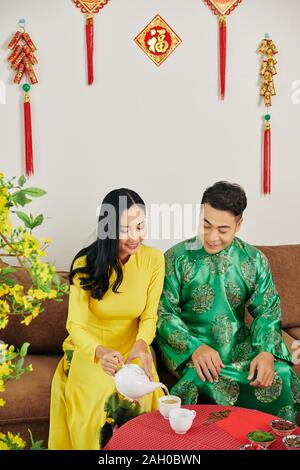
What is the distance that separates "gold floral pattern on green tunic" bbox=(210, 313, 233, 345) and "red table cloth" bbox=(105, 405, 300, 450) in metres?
0.53

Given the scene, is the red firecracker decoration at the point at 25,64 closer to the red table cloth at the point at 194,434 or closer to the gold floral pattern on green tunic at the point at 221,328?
the gold floral pattern on green tunic at the point at 221,328

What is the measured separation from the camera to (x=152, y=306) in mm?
2285

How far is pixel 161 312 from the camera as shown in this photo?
91.8 inches

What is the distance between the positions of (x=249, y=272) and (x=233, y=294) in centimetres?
11

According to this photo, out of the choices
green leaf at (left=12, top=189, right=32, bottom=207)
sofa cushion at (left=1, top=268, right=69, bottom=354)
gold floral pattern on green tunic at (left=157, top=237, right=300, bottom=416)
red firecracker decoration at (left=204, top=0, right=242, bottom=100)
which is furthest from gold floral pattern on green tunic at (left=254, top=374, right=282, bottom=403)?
red firecracker decoration at (left=204, top=0, right=242, bottom=100)

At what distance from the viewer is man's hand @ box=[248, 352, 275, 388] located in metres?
2.12

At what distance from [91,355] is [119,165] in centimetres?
119

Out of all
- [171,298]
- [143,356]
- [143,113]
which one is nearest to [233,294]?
[171,298]

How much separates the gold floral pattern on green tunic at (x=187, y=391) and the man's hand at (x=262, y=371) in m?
0.21

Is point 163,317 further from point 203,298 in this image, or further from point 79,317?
point 79,317

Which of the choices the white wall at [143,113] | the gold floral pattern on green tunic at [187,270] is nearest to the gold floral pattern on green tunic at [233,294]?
the gold floral pattern on green tunic at [187,270]

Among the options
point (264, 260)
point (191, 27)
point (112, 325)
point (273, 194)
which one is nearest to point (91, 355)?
point (112, 325)

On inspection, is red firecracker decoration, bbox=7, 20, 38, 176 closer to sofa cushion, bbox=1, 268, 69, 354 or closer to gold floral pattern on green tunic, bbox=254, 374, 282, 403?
sofa cushion, bbox=1, 268, 69, 354
